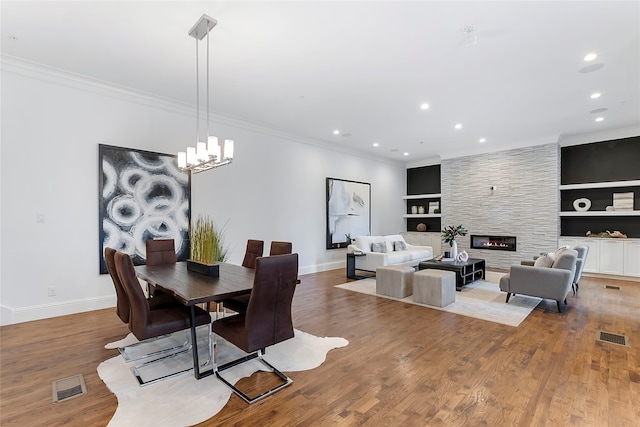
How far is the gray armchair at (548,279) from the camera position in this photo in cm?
421

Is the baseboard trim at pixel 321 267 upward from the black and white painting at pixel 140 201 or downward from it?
downward

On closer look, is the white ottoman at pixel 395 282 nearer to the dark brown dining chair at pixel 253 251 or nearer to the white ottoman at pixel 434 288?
the white ottoman at pixel 434 288

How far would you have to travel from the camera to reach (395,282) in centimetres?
505

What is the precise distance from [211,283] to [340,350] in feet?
4.69

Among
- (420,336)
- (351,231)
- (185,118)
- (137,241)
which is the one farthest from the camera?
(351,231)

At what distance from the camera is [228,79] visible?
4.23 m

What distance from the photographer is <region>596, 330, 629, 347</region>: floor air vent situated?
3.23m

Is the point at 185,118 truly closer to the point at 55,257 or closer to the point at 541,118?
the point at 55,257

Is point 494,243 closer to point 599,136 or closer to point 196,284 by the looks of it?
point 599,136

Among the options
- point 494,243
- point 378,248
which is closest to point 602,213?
point 494,243

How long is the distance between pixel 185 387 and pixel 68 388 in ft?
2.95

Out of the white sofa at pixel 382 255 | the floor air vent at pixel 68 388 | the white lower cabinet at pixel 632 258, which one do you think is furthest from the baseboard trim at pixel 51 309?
the white lower cabinet at pixel 632 258

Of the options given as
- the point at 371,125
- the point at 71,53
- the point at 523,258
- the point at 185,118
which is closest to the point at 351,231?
the point at 371,125

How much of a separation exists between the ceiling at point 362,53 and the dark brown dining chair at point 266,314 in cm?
229
